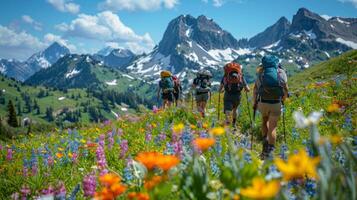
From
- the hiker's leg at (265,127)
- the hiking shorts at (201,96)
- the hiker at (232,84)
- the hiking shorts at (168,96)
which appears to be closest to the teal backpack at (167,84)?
the hiking shorts at (168,96)

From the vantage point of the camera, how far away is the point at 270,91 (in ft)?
31.3

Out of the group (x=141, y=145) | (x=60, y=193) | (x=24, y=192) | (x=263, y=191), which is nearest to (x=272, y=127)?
(x=141, y=145)

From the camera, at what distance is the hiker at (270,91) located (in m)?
9.31

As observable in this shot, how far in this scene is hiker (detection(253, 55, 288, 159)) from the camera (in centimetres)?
931

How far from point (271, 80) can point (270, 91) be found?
33cm

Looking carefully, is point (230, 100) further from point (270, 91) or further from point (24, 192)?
point (24, 192)

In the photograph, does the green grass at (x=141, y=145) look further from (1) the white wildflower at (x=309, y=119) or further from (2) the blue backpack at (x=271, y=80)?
(2) the blue backpack at (x=271, y=80)

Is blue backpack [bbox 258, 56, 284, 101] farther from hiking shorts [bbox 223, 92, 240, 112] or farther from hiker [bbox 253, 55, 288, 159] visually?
hiking shorts [bbox 223, 92, 240, 112]

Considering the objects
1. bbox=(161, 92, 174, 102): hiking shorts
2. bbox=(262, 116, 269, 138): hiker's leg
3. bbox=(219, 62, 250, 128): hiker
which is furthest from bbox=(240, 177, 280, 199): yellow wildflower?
bbox=(161, 92, 174, 102): hiking shorts

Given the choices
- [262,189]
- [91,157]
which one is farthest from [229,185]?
[91,157]

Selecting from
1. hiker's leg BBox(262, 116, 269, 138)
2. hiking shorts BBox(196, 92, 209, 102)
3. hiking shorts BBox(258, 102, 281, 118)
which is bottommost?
hiker's leg BBox(262, 116, 269, 138)

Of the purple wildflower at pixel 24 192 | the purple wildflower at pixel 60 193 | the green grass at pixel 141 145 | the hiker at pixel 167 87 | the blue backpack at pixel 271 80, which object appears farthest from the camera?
the hiker at pixel 167 87

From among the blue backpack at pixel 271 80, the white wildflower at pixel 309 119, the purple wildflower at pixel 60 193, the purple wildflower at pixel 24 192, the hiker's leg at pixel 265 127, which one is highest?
the blue backpack at pixel 271 80

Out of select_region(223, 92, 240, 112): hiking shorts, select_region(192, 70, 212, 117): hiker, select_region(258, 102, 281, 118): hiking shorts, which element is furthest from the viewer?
select_region(192, 70, 212, 117): hiker
